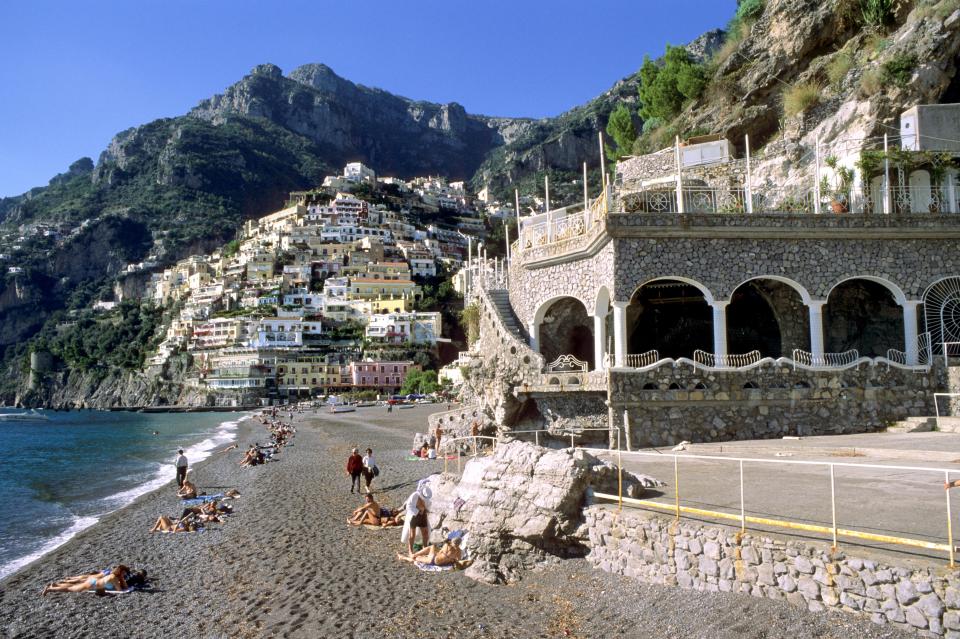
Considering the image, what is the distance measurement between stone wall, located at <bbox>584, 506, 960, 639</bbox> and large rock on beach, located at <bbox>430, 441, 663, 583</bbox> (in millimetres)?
356

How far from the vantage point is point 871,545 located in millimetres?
5984

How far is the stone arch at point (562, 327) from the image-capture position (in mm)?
19047

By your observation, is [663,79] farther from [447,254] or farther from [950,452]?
[447,254]

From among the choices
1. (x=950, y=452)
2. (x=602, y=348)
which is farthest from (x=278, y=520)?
(x=950, y=452)

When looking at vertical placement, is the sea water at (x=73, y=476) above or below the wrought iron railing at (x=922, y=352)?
below

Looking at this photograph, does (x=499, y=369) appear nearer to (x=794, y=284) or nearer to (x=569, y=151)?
(x=794, y=284)

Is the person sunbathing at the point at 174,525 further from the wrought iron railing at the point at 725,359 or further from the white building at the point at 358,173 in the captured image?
the white building at the point at 358,173

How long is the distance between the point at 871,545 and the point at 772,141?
2079 centimetres

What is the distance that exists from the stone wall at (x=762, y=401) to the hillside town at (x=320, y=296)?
70.6m

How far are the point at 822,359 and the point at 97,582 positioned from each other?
1483 centimetres

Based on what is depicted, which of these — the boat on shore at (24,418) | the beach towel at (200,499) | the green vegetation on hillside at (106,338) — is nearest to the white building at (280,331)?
the boat on shore at (24,418)

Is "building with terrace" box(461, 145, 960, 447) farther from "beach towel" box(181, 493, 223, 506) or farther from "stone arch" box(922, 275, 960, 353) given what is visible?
"beach towel" box(181, 493, 223, 506)

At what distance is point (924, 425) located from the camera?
1444cm

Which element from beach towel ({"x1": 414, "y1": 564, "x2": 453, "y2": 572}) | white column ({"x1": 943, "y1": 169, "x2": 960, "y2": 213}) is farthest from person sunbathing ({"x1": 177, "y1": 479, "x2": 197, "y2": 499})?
white column ({"x1": 943, "y1": 169, "x2": 960, "y2": 213})
